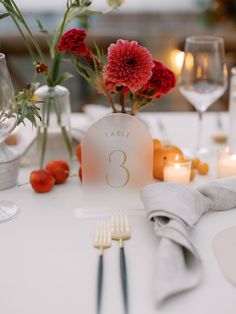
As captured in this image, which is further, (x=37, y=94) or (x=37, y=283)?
(x=37, y=94)

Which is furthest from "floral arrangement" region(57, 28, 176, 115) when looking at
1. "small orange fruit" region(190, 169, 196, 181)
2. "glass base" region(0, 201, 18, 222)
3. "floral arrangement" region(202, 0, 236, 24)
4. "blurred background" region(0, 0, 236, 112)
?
"floral arrangement" region(202, 0, 236, 24)

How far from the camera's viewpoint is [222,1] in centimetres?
423

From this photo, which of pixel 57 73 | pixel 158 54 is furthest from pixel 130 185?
pixel 158 54

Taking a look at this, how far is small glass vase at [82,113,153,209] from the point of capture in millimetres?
1062

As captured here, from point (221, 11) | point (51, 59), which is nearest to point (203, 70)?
point (51, 59)

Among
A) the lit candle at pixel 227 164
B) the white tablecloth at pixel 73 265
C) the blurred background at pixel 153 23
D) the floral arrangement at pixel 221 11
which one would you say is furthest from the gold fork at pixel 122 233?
Result: the floral arrangement at pixel 221 11

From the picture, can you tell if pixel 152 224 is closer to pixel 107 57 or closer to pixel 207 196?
pixel 207 196

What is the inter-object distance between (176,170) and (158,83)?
21cm

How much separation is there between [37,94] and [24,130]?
0.34 meters

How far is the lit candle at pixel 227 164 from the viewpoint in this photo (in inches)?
47.6

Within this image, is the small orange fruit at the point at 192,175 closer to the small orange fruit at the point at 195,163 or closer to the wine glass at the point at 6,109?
the small orange fruit at the point at 195,163

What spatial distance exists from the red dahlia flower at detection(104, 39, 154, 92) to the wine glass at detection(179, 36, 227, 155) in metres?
0.38

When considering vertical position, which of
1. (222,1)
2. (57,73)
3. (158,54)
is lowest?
(158,54)

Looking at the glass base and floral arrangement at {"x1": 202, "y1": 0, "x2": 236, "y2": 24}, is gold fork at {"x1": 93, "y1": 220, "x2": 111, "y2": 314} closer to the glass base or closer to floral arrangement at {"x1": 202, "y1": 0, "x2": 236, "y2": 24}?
the glass base
